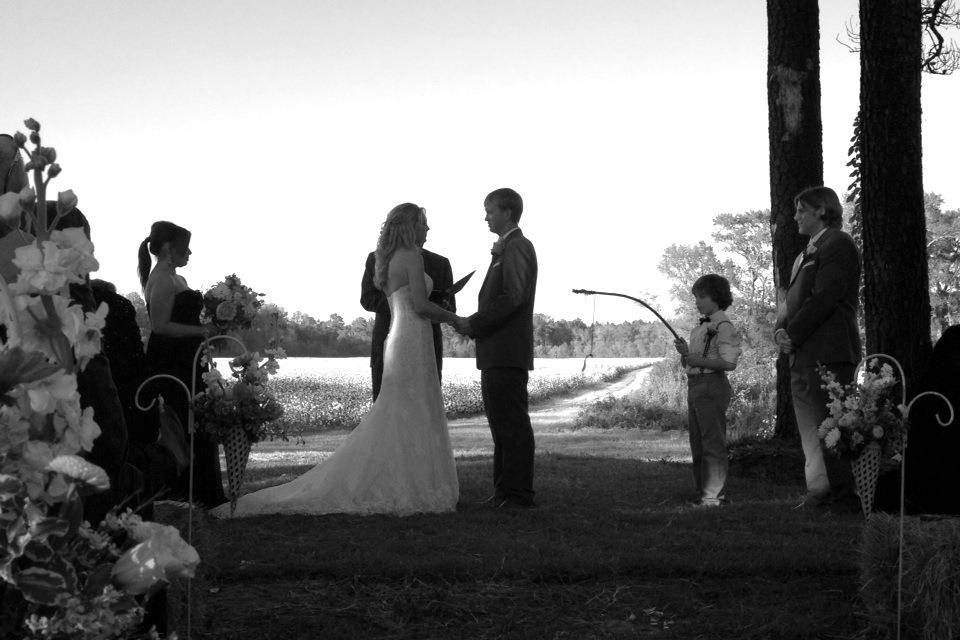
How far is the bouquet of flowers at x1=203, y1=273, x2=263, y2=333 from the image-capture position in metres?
6.78

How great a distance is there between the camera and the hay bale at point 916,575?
411 cm

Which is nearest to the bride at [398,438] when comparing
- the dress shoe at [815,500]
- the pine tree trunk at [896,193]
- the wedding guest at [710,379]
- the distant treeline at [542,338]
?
the wedding guest at [710,379]

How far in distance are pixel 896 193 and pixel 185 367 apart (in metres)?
5.23

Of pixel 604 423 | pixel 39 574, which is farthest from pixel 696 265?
pixel 39 574

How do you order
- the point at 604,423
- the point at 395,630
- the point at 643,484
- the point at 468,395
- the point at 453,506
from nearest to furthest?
the point at 395,630 < the point at 453,506 < the point at 643,484 < the point at 604,423 < the point at 468,395

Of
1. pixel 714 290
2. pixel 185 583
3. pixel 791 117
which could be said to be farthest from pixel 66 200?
pixel 791 117

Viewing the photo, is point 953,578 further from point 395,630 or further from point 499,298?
point 499,298

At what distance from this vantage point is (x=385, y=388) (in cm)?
780

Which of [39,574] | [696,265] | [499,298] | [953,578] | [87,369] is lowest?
[953,578]

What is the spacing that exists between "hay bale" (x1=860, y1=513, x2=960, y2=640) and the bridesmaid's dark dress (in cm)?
441

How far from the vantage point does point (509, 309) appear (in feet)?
25.2

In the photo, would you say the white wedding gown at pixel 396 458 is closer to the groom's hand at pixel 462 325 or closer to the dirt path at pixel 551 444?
the groom's hand at pixel 462 325

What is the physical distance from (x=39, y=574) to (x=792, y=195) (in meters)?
9.11

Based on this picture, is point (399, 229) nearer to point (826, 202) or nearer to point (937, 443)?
point (826, 202)
